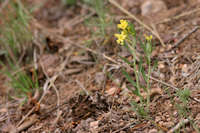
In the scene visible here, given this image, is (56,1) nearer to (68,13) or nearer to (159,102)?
(68,13)

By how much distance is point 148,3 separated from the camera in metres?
2.82

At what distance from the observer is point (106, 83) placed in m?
1.97

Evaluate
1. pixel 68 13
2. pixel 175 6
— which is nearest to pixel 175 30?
pixel 175 6

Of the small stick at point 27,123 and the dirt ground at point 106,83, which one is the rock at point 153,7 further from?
the small stick at point 27,123

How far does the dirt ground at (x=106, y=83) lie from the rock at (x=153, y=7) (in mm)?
58

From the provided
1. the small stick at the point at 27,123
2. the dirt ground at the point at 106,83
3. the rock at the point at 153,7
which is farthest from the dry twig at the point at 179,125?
the rock at the point at 153,7

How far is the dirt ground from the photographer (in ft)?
4.92

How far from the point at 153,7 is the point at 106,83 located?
50.6 inches

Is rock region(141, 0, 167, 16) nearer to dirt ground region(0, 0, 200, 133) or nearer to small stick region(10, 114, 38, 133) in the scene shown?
dirt ground region(0, 0, 200, 133)

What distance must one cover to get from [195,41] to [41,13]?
7.82 feet

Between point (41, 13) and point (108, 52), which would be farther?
point (41, 13)

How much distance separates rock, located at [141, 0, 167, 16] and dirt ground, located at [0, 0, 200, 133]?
0.06 m

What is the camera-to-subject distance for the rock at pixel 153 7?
8.91ft

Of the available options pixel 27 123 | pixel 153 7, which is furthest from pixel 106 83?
pixel 153 7
